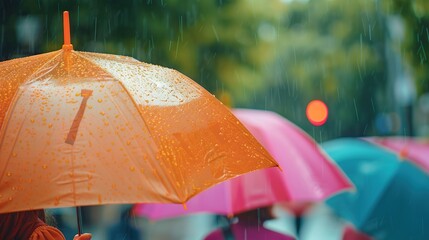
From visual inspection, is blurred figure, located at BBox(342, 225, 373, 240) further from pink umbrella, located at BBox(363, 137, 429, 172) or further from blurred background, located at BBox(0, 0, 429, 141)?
blurred background, located at BBox(0, 0, 429, 141)

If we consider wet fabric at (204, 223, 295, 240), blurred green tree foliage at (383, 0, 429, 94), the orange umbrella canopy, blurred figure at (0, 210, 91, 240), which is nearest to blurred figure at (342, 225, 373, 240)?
wet fabric at (204, 223, 295, 240)

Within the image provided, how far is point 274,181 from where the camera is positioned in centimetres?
617

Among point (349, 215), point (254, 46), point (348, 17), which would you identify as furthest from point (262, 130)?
point (348, 17)

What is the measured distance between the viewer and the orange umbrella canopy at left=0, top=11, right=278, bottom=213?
3.01 meters

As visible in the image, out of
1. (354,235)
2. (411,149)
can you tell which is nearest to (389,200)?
(354,235)

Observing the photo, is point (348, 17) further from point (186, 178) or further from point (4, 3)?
point (186, 178)

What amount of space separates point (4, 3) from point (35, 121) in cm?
757

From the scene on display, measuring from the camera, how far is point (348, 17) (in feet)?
106

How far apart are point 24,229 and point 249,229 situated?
2.57 metres

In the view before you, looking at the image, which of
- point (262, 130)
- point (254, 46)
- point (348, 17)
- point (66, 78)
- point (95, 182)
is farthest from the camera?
point (348, 17)

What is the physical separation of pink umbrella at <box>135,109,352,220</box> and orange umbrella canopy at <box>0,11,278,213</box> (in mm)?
2449

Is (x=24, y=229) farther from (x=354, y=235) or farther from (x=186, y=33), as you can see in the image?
(x=186, y=33)

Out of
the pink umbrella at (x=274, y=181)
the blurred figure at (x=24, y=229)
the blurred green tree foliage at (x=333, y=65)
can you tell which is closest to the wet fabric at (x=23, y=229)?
the blurred figure at (x=24, y=229)

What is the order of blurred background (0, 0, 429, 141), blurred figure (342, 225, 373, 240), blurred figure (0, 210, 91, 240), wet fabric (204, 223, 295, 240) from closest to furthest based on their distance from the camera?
1. blurred figure (0, 210, 91, 240)
2. wet fabric (204, 223, 295, 240)
3. blurred figure (342, 225, 373, 240)
4. blurred background (0, 0, 429, 141)
